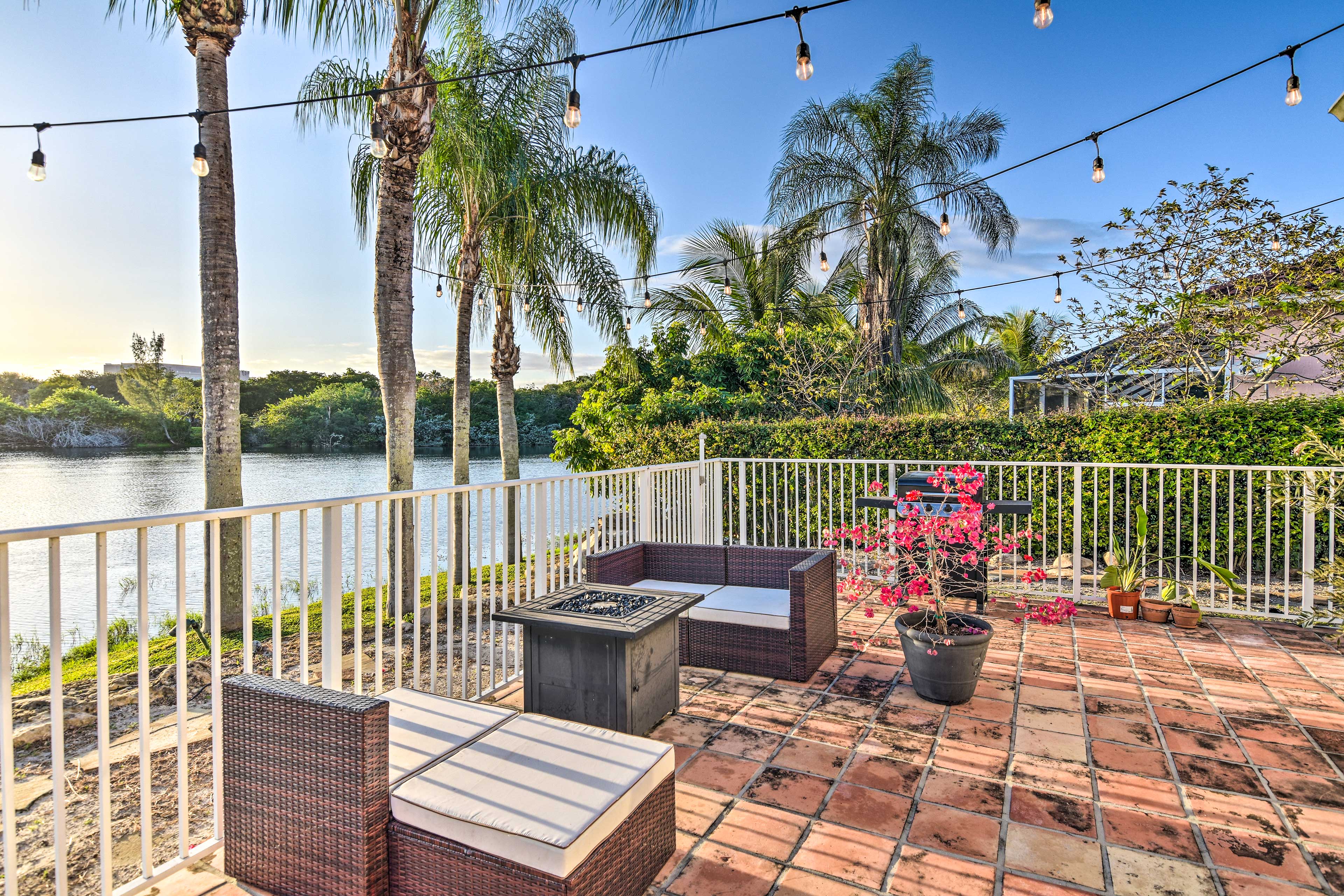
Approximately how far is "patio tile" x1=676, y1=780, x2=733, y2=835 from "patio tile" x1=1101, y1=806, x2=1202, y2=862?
1152 millimetres

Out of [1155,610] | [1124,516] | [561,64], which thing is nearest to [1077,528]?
[1155,610]

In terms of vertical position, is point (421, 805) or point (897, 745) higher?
point (421, 805)

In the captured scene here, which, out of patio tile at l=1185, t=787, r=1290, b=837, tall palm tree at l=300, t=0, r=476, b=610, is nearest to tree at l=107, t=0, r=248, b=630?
tall palm tree at l=300, t=0, r=476, b=610

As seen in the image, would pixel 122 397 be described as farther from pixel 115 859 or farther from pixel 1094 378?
pixel 1094 378

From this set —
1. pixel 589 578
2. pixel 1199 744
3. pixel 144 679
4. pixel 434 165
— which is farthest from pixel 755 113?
pixel 144 679

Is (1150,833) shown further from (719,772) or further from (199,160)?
(199,160)

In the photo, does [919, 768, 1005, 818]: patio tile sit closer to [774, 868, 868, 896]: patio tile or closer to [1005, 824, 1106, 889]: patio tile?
[1005, 824, 1106, 889]: patio tile

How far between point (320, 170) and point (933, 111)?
10.1 m

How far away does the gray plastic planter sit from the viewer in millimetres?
2811

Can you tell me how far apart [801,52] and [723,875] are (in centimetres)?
352

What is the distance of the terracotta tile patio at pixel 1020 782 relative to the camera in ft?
5.74

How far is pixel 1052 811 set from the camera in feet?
6.72

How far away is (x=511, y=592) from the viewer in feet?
20.9

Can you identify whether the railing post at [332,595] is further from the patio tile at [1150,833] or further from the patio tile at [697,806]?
the patio tile at [1150,833]
